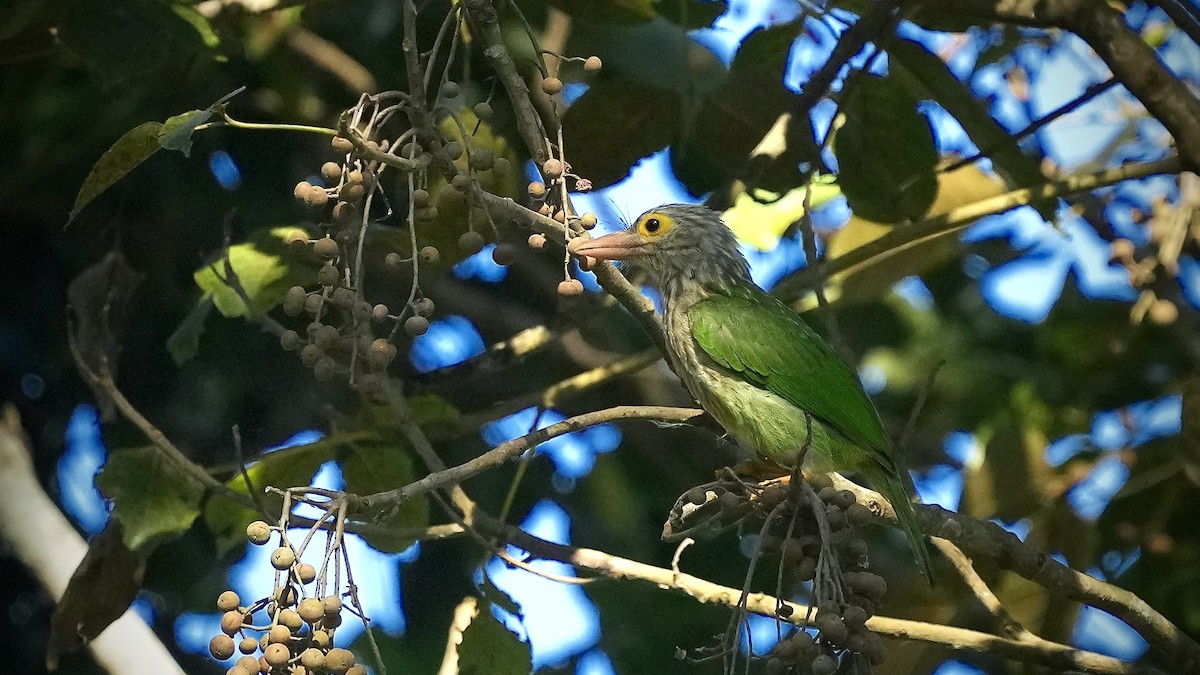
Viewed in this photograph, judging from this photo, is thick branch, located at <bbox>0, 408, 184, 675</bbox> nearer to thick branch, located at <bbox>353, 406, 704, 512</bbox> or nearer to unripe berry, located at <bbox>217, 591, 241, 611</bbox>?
thick branch, located at <bbox>353, 406, 704, 512</bbox>

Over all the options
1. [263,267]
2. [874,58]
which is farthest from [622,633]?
[874,58]

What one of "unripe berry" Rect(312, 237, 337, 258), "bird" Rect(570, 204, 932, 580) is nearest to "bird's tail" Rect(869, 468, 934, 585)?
"bird" Rect(570, 204, 932, 580)

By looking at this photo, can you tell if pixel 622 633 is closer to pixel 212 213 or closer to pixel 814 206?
pixel 814 206

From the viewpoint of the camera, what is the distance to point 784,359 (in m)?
3.03

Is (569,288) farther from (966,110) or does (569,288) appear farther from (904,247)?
(904,247)

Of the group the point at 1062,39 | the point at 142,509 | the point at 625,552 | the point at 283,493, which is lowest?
the point at 142,509

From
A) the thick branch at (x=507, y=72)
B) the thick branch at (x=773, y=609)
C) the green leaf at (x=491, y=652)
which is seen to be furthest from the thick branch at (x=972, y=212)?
the green leaf at (x=491, y=652)

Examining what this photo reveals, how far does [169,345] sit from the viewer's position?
8.38ft

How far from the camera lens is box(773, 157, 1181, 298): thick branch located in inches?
113

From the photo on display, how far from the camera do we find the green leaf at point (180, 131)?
1846mm

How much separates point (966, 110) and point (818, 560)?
1401mm

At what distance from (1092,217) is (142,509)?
2815 millimetres

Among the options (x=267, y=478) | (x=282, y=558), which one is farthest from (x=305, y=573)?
(x=267, y=478)

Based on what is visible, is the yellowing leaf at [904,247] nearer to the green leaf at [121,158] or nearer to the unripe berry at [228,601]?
the green leaf at [121,158]
